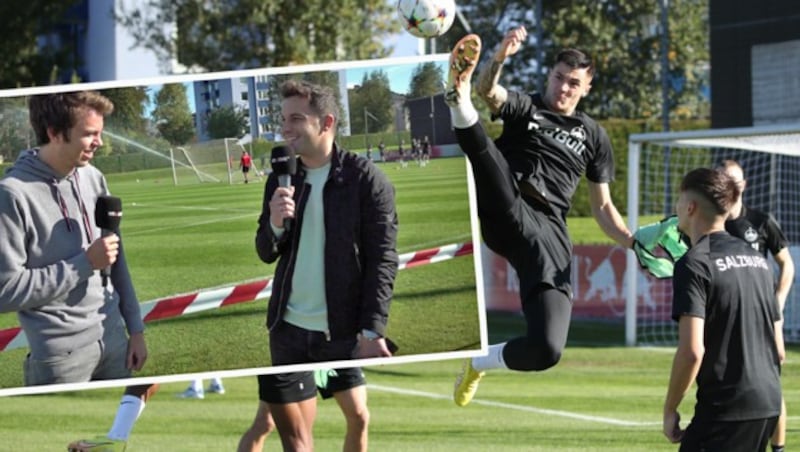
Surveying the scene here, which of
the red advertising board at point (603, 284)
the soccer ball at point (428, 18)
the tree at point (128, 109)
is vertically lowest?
the red advertising board at point (603, 284)

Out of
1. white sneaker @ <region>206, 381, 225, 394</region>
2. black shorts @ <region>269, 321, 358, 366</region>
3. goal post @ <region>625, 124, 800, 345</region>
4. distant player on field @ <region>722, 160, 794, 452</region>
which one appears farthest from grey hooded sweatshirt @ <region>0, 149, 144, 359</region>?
goal post @ <region>625, 124, 800, 345</region>

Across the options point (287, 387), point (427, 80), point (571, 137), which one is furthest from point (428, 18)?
point (287, 387)

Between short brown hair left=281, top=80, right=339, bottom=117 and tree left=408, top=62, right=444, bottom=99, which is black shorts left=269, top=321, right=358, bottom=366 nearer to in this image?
short brown hair left=281, top=80, right=339, bottom=117

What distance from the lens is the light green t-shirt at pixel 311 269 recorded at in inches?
306

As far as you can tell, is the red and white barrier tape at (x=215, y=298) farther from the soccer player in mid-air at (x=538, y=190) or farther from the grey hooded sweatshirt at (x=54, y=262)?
the soccer player in mid-air at (x=538, y=190)

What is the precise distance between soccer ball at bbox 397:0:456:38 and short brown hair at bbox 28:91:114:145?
79.9 inches

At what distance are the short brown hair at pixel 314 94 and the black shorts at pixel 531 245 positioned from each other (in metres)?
1.51

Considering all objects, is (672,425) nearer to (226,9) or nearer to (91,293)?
(91,293)

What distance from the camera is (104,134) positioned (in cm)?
762

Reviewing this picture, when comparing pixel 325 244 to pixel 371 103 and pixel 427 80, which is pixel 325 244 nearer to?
pixel 371 103

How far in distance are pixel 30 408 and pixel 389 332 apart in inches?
355

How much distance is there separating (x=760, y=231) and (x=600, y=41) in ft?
157

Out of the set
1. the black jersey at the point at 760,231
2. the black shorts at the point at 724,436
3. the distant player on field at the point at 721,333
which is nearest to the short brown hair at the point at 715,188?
the distant player on field at the point at 721,333

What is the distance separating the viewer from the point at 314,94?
779cm
